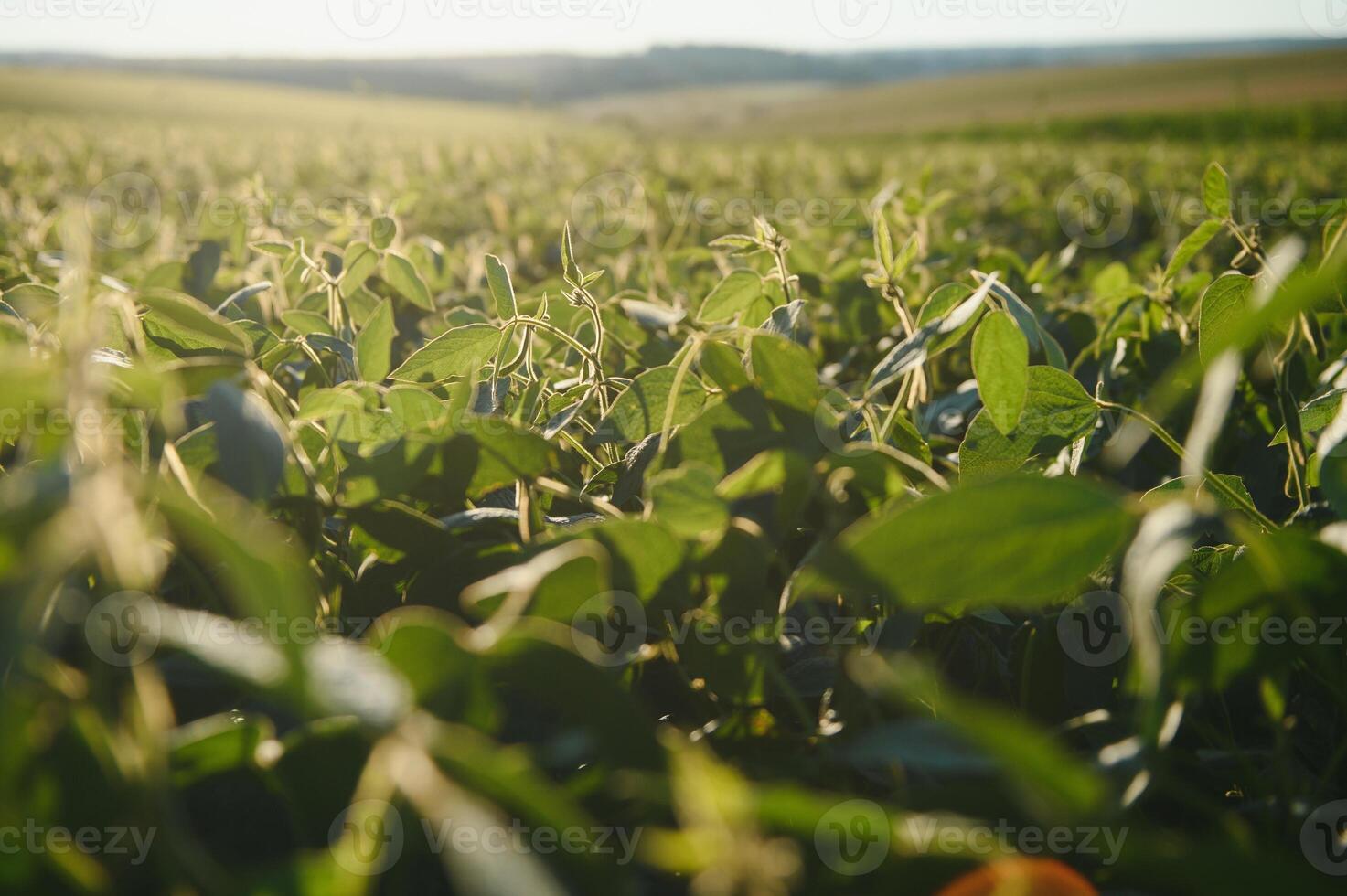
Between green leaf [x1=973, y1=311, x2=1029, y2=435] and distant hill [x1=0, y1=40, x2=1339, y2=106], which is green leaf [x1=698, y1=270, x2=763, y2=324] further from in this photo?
distant hill [x1=0, y1=40, x2=1339, y2=106]

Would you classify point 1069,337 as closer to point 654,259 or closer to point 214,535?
point 654,259

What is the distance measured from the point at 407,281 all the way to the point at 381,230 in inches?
2.5

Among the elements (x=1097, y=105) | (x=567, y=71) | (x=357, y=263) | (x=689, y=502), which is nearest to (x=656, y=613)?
(x=689, y=502)

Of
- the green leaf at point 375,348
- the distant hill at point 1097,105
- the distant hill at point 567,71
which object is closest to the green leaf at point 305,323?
the green leaf at point 375,348

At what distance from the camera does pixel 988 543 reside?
1.15ft

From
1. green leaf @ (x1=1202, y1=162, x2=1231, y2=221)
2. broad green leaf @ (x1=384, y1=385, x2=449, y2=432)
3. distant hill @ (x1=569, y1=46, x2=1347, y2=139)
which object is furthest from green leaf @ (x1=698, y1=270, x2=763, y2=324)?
distant hill @ (x1=569, y1=46, x2=1347, y2=139)

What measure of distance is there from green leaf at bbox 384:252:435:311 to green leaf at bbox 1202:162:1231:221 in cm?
65

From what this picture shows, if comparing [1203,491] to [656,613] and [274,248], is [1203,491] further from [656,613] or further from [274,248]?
[274,248]

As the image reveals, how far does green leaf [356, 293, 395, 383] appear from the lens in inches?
25.8

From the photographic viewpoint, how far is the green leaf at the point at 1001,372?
1.73 ft

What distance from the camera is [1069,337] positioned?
1009mm

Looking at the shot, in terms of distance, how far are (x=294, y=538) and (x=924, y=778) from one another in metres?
0.34

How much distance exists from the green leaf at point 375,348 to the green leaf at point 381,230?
228mm

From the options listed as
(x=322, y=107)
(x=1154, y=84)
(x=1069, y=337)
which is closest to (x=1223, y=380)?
(x=1069, y=337)
